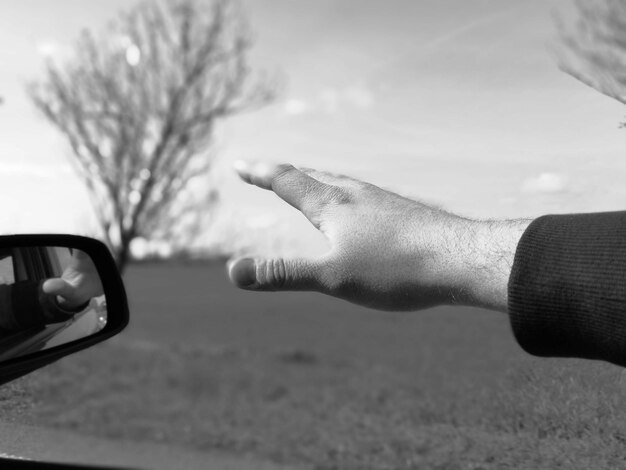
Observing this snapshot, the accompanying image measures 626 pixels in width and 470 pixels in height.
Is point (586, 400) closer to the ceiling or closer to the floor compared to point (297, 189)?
closer to the floor

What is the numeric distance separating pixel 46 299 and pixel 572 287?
43.0 inches

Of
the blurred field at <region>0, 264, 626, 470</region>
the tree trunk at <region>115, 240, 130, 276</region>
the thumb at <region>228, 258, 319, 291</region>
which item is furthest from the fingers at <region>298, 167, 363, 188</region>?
the tree trunk at <region>115, 240, 130, 276</region>

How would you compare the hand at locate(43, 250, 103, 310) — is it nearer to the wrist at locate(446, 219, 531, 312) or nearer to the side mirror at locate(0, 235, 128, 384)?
the side mirror at locate(0, 235, 128, 384)

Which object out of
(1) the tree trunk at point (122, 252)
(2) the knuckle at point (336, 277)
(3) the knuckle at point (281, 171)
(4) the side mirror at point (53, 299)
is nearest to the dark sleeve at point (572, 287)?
(2) the knuckle at point (336, 277)

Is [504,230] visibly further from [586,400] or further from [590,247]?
[586,400]

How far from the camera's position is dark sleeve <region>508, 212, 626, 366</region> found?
74cm

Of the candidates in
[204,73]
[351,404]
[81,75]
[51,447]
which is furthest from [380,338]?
[51,447]

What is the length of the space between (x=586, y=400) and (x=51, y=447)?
1438mm

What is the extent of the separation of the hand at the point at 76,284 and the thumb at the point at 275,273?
2.02 feet

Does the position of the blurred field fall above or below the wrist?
below

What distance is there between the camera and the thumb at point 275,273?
97 cm

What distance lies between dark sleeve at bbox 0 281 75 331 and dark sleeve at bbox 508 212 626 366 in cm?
101

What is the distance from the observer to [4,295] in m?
1.36

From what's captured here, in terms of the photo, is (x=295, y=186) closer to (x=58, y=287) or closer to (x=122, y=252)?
(x=58, y=287)
